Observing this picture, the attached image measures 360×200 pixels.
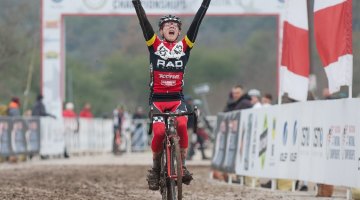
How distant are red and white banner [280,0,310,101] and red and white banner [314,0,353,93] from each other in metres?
2.13

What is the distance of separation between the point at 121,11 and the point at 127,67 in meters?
63.7

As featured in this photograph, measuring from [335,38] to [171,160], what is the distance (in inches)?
178

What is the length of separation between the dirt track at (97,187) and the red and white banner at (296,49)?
181 cm

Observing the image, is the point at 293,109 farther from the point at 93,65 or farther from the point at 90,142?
the point at 93,65

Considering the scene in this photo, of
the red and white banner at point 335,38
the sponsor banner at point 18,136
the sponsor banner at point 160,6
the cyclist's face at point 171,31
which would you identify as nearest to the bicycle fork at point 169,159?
the cyclist's face at point 171,31

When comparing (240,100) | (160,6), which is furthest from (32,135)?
(240,100)

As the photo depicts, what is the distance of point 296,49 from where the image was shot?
1908 cm

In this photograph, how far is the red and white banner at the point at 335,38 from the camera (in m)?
15.8

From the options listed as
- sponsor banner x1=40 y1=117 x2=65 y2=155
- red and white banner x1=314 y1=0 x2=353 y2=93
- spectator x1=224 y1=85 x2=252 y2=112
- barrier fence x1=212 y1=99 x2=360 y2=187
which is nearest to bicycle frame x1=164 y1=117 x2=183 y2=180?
barrier fence x1=212 y1=99 x2=360 y2=187

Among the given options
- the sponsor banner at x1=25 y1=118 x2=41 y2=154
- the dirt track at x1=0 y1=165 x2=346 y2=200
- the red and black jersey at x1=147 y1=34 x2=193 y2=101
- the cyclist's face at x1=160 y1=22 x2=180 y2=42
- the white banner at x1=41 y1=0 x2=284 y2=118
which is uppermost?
the white banner at x1=41 y1=0 x2=284 y2=118

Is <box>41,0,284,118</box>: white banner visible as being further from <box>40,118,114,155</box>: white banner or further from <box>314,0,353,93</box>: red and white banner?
<box>314,0,353,93</box>: red and white banner

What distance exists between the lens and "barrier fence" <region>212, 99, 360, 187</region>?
1495 centimetres

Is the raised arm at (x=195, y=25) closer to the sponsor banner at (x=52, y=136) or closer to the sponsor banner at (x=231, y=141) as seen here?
the sponsor banner at (x=231, y=141)

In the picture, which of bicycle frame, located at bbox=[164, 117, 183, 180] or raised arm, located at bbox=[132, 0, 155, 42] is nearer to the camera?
bicycle frame, located at bbox=[164, 117, 183, 180]
